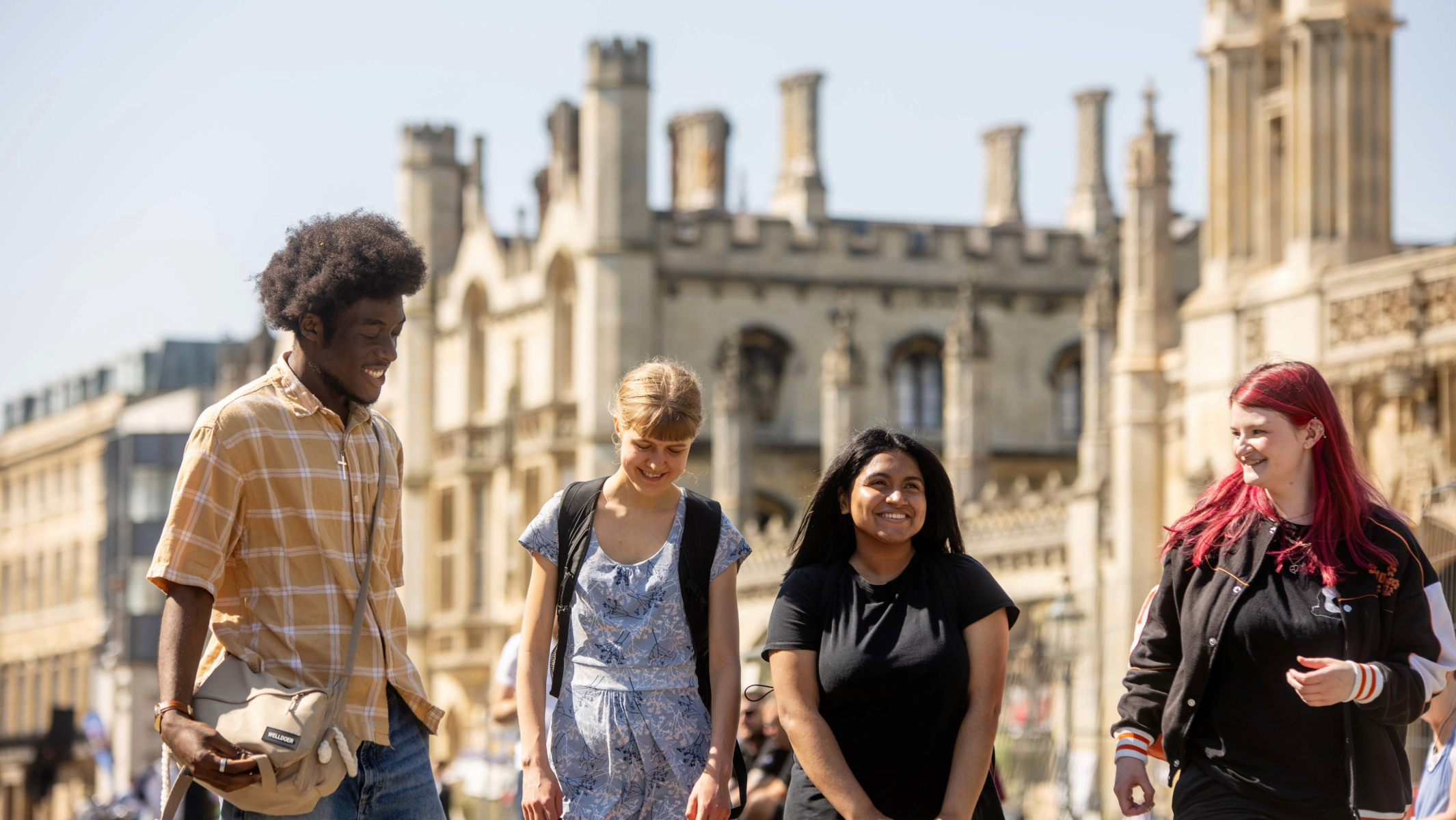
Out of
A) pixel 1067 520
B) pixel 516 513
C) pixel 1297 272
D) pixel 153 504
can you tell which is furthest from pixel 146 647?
pixel 1297 272

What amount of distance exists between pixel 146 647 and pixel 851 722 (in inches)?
1843

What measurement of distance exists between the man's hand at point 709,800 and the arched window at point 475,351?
116 feet

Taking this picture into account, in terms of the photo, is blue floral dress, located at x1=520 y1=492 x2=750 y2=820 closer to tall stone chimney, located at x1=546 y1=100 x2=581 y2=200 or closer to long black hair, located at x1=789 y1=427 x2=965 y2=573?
long black hair, located at x1=789 y1=427 x2=965 y2=573

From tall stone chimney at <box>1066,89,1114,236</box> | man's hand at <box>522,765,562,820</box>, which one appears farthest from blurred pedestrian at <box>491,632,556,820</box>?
tall stone chimney at <box>1066,89,1114,236</box>

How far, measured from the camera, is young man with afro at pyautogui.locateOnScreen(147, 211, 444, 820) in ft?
15.6

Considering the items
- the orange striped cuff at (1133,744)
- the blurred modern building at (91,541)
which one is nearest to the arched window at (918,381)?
the blurred modern building at (91,541)

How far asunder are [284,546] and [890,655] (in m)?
1.49

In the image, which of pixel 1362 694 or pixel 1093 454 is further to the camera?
pixel 1093 454

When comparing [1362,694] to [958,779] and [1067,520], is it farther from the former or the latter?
[1067,520]

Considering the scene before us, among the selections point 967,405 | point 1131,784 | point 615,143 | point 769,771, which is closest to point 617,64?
point 615,143

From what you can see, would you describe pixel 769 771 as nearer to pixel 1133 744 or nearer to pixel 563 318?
pixel 1133 744

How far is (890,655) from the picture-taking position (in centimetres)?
538

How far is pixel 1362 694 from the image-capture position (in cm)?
492

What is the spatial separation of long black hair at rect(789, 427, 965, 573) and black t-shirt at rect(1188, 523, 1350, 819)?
796 millimetres
